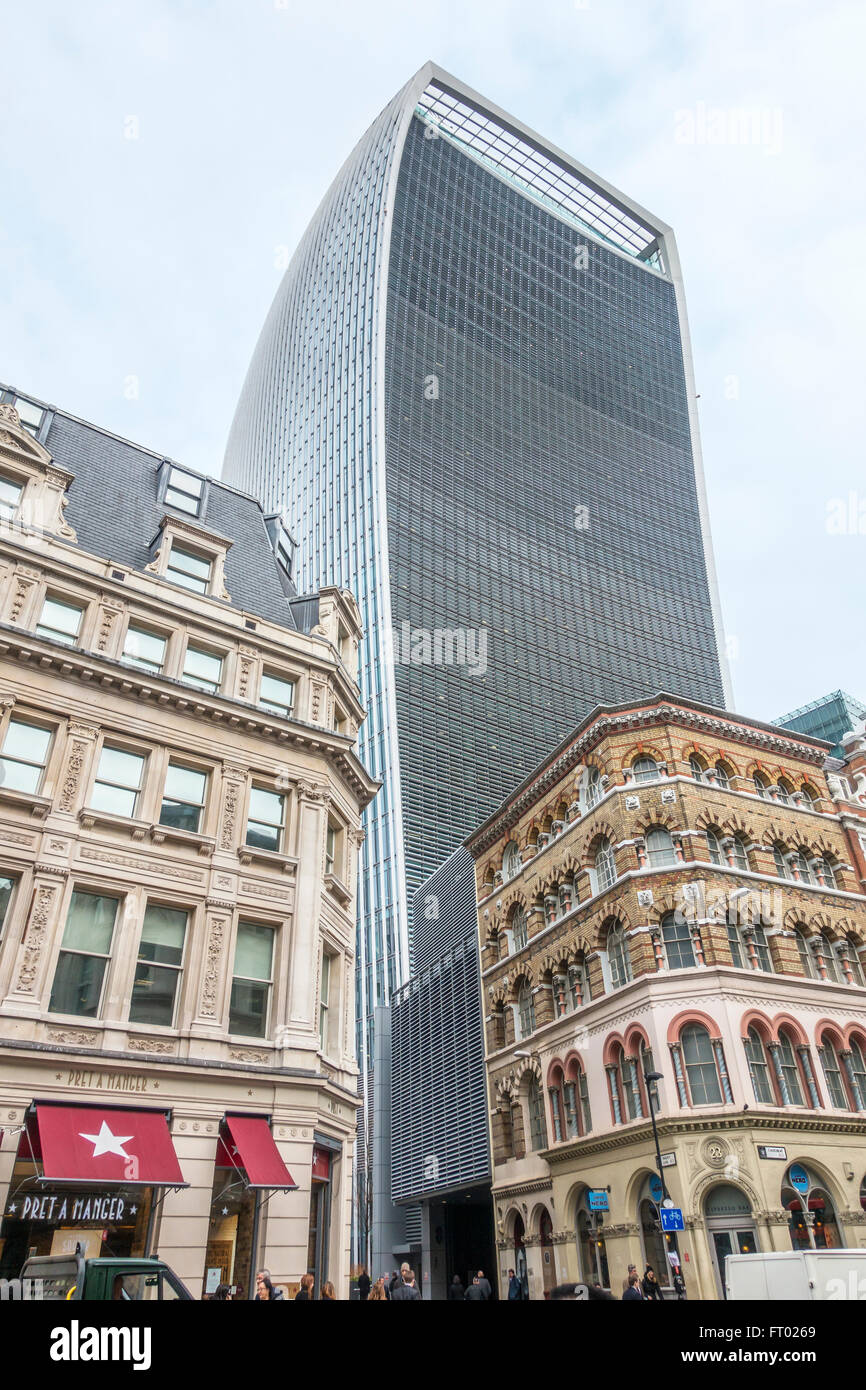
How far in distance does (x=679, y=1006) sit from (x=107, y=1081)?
20.1 metres

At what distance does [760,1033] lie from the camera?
108 feet

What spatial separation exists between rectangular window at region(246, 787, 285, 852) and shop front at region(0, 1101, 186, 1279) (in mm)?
8223

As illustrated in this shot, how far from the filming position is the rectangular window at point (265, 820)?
1047 inches

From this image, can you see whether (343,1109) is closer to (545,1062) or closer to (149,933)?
(149,933)

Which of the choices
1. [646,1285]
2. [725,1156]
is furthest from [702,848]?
[646,1285]

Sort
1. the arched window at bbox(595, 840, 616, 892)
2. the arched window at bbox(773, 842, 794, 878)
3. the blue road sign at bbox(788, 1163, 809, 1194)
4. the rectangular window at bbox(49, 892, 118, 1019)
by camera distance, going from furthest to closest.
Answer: the arched window at bbox(773, 842, 794, 878)
the arched window at bbox(595, 840, 616, 892)
the blue road sign at bbox(788, 1163, 809, 1194)
the rectangular window at bbox(49, 892, 118, 1019)

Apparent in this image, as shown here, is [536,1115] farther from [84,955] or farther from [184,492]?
[184,492]

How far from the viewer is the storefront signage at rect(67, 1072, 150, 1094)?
67.9 ft

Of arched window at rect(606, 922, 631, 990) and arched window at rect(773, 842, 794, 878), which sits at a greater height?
arched window at rect(773, 842, 794, 878)

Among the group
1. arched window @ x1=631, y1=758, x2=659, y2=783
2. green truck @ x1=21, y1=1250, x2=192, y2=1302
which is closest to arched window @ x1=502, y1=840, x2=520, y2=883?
arched window @ x1=631, y1=758, x2=659, y2=783

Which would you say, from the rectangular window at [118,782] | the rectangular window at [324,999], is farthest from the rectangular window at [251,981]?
the rectangular window at [118,782]

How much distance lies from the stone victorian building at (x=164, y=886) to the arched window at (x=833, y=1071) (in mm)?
18438

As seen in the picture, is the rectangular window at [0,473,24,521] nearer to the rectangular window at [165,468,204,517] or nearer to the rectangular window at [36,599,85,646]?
the rectangular window at [36,599,85,646]

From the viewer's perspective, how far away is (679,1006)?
32.5 metres
